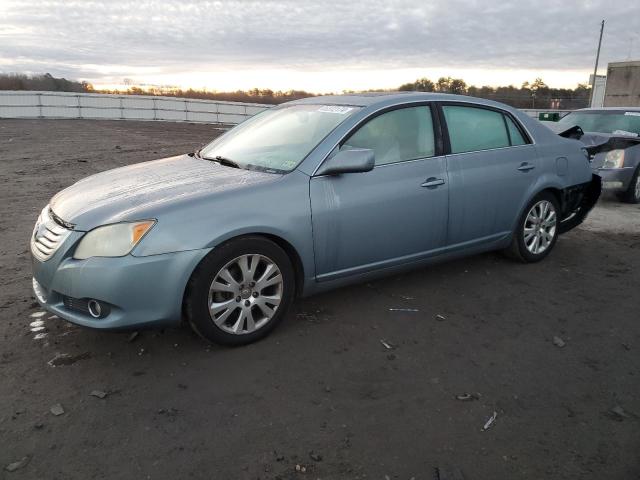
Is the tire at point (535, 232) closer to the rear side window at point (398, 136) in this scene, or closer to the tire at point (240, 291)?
the rear side window at point (398, 136)

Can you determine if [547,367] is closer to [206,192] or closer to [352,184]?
[352,184]

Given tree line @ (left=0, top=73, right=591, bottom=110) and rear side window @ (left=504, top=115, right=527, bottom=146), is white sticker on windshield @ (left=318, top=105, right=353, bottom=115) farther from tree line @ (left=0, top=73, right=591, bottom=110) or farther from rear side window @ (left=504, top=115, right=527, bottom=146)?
tree line @ (left=0, top=73, right=591, bottom=110)

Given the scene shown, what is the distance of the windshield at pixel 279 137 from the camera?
12.9 ft

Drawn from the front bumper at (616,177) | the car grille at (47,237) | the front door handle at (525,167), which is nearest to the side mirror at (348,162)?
the car grille at (47,237)

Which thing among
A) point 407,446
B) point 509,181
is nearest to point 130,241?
point 407,446

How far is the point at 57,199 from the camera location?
3.85 m

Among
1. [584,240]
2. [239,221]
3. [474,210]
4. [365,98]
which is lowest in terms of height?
[584,240]

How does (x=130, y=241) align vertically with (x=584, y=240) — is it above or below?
above

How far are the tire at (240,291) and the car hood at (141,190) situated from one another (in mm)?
425

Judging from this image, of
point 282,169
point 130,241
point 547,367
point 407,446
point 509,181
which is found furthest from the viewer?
point 509,181

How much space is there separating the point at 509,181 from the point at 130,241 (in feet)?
10.8

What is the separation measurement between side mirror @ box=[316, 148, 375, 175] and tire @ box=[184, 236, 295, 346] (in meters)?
0.65

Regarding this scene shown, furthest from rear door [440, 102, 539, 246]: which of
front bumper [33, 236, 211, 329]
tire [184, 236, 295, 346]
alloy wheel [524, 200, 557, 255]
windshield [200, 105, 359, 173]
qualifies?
front bumper [33, 236, 211, 329]

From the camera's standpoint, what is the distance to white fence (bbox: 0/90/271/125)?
24266 millimetres
